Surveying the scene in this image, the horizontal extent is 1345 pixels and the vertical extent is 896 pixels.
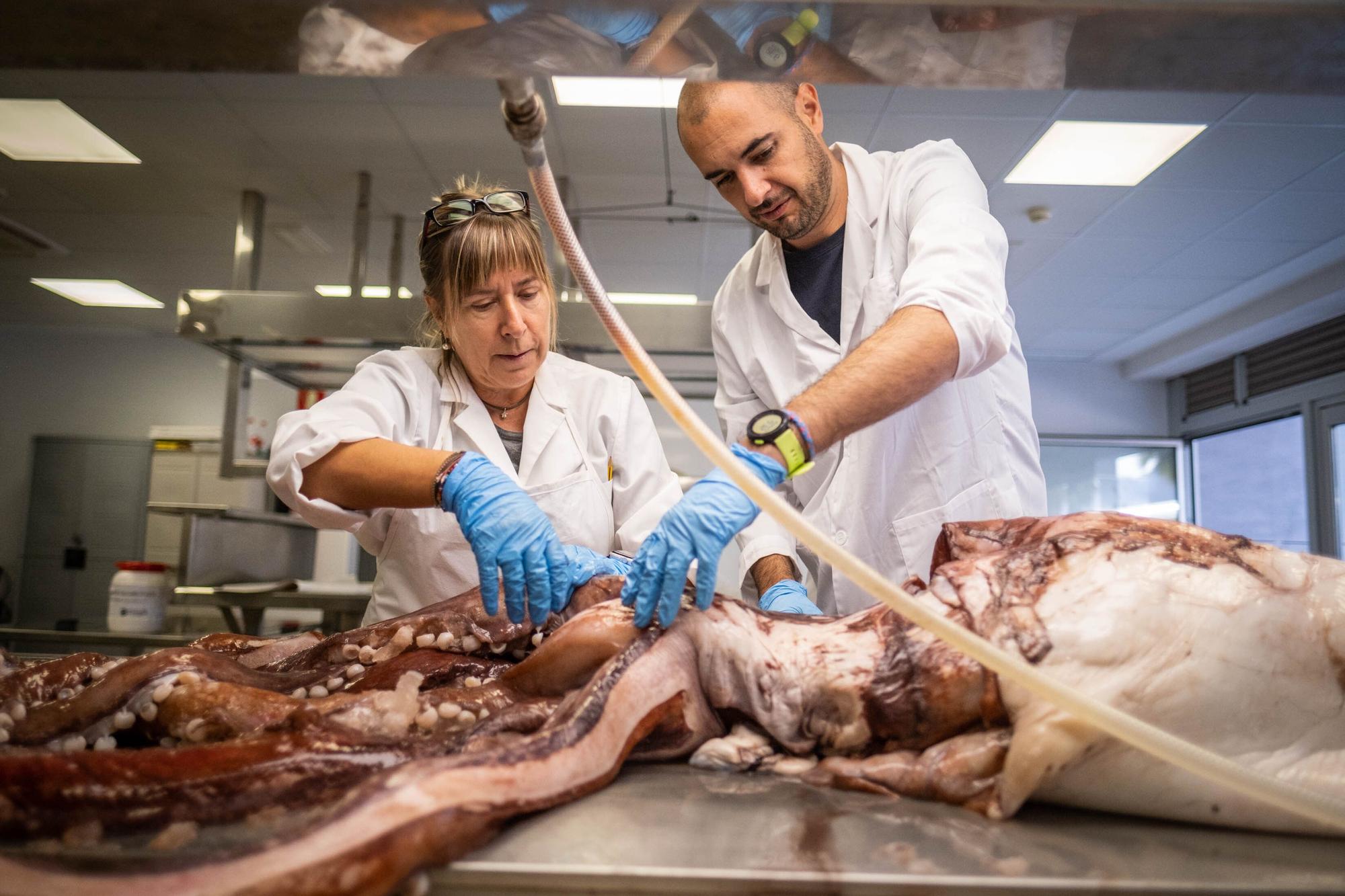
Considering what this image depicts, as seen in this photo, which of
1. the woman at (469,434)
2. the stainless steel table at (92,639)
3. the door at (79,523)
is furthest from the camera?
the door at (79,523)

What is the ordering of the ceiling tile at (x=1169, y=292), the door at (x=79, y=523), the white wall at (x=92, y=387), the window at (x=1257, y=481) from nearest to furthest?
the ceiling tile at (x=1169, y=292)
the window at (x=1257, y=481)
the door at (x=79, y=523)
the white wall at (x=92, y=387)

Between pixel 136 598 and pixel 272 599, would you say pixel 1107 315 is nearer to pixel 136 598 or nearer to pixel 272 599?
pixel 272 599

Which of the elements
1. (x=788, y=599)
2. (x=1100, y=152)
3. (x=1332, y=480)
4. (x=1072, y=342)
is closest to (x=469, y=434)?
(x=788, y=599)

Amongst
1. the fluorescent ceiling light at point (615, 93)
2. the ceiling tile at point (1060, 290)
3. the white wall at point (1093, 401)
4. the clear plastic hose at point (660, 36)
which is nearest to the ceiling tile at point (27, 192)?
the fluorescent ceiling light at point (615, 93)

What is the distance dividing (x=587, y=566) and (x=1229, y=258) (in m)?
6.35

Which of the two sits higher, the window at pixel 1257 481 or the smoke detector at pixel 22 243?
the smoke detector at pixel 22 243

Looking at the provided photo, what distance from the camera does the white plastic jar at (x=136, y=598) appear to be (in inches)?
176

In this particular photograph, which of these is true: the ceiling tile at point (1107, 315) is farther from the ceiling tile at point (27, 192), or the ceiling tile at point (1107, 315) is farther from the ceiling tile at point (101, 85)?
the ceiling tile at point (27, 192)

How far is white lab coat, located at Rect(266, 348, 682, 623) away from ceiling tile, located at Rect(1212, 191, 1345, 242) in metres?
5.07

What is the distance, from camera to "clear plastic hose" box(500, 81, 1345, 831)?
0.81 meters

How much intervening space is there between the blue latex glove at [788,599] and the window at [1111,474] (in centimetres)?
811

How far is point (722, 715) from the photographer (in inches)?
46.4

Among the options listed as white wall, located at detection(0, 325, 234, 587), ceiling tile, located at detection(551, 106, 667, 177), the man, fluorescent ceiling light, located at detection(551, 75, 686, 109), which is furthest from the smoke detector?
the man

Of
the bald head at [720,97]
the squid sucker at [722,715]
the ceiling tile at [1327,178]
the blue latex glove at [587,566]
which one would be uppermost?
the ceiling tile at [1327,178]
